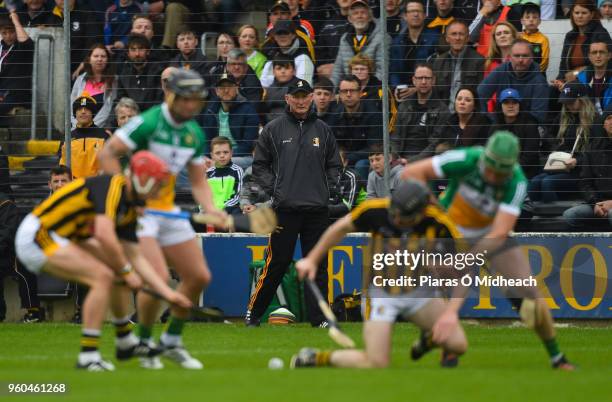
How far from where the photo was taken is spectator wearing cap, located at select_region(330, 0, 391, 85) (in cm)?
1672

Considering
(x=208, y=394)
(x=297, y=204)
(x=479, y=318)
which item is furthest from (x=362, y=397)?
(x=479, y=318)

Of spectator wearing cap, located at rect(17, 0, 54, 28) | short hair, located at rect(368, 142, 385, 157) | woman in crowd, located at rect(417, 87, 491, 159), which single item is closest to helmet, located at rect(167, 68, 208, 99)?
short hair, located at rect(368, 142, 385, 157)

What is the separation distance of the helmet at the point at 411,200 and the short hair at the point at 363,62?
22.5 ft

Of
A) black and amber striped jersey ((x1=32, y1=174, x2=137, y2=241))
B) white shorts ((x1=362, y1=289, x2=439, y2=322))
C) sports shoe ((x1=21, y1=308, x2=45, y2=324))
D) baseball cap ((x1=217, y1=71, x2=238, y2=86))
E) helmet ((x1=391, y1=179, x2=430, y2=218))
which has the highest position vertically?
baseball cap ((x1=217, y1=71, x2=238, y2=86))

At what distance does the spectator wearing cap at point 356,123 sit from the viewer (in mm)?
15922

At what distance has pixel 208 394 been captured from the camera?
8.25m

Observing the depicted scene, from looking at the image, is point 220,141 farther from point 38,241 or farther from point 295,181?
point 38,241

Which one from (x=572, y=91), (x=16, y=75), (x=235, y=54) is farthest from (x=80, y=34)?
(x=572, y=91)

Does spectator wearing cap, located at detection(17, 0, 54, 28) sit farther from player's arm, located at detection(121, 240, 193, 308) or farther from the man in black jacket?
player's arm, located at detection(121, 240, 193, 308)

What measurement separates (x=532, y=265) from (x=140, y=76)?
5624mm

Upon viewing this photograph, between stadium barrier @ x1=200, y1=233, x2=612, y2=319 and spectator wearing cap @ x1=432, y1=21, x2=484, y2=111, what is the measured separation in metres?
2.12

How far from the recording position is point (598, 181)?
1520 centimetres

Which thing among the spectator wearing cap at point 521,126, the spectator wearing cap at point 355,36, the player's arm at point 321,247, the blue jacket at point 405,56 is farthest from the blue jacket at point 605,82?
the player's arm at point 321,247

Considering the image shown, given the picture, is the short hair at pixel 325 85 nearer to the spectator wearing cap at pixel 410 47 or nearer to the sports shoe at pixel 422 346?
the spectator wearing cap at pixel 410 47
